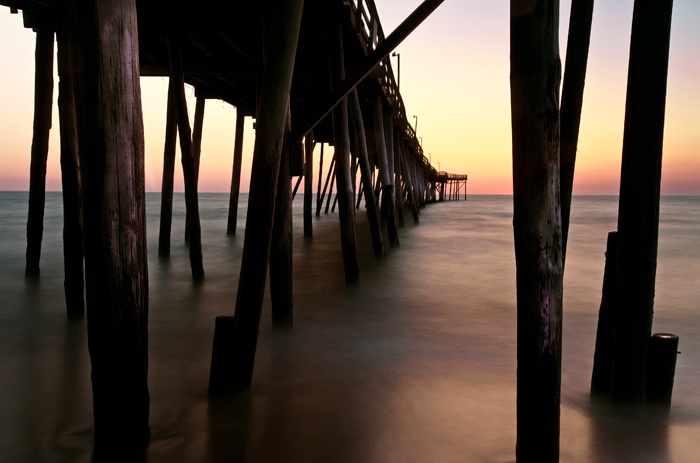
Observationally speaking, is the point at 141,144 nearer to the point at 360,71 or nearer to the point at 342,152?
the point at 360,71

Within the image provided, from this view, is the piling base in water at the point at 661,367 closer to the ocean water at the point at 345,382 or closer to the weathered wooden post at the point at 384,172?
the ocean water at the point at 345,382

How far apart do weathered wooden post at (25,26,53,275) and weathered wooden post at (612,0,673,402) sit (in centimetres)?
498

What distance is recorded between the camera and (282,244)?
3.49 meters

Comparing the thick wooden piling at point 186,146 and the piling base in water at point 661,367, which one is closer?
the piling base in water at point 661,367

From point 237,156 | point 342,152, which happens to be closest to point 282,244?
point 342,152

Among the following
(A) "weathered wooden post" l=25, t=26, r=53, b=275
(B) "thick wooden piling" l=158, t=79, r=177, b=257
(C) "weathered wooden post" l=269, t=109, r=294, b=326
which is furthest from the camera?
(B) "thick wooden piling" l=158, t=79, r=177, b=257

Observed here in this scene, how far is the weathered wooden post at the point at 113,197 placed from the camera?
1687 millimetres

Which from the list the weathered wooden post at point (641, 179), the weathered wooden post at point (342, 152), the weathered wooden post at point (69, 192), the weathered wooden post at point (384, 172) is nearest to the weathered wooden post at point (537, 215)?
the weathered wooden post at point (641, 179)

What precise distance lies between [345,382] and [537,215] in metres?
1.53

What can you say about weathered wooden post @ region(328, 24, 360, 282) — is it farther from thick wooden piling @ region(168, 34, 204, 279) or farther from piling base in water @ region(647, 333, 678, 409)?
piling base in water @ region(647, 333, 678, 409)

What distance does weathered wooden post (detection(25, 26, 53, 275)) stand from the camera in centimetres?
514

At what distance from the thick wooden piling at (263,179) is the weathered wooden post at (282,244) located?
2.17 feet

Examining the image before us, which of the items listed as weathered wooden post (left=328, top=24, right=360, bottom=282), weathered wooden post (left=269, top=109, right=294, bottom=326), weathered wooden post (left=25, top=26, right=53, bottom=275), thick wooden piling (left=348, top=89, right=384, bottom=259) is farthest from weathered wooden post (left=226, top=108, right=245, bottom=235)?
weathered wooden post (left=269, top=109, right=294, bottom=326)

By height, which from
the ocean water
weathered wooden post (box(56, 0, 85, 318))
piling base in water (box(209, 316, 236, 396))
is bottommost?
the ocean water
